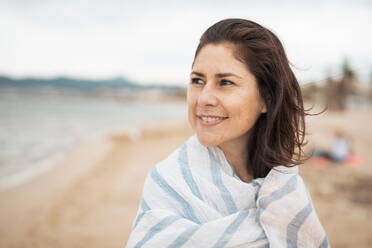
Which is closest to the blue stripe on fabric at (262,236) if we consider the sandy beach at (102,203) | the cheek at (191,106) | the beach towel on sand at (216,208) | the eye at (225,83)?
the beach towel on sand at (216,208)

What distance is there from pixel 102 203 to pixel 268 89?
4821mm

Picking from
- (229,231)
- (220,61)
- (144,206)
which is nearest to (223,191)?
(229,231)

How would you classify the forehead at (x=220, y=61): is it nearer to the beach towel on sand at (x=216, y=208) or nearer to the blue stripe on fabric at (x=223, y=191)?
the beach towel on sand at (x=216, y=208)

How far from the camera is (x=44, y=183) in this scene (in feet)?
22.7

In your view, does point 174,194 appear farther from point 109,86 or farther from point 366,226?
point 109,86

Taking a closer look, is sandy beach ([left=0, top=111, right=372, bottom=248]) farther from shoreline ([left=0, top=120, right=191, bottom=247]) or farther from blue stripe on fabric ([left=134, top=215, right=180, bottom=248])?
blue stripe on fabric ([left=134, top=215, right=180, bottom=248])

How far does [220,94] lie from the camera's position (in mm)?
1354

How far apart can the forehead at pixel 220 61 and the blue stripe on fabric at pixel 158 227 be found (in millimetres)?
771

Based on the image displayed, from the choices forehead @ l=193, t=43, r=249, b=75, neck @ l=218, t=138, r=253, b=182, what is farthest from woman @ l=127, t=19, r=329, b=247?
neck @ l=218, t=138, r=253, b=182

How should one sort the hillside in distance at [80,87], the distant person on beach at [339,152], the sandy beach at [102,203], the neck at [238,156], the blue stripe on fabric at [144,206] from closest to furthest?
1. the blue stripe on fabric at [144,206]
2. the neck at [238,156]
3. the sandy beach at [102,203]
4. the distant person on beach at [339,152]
5. the hillside in distance at [80,87]

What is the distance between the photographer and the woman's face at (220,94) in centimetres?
135

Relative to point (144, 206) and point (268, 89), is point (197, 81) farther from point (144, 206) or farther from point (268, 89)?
point (144, 206)

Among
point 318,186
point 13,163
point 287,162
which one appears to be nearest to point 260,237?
point 287,162

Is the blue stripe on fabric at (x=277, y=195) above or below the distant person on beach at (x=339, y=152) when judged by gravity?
above
